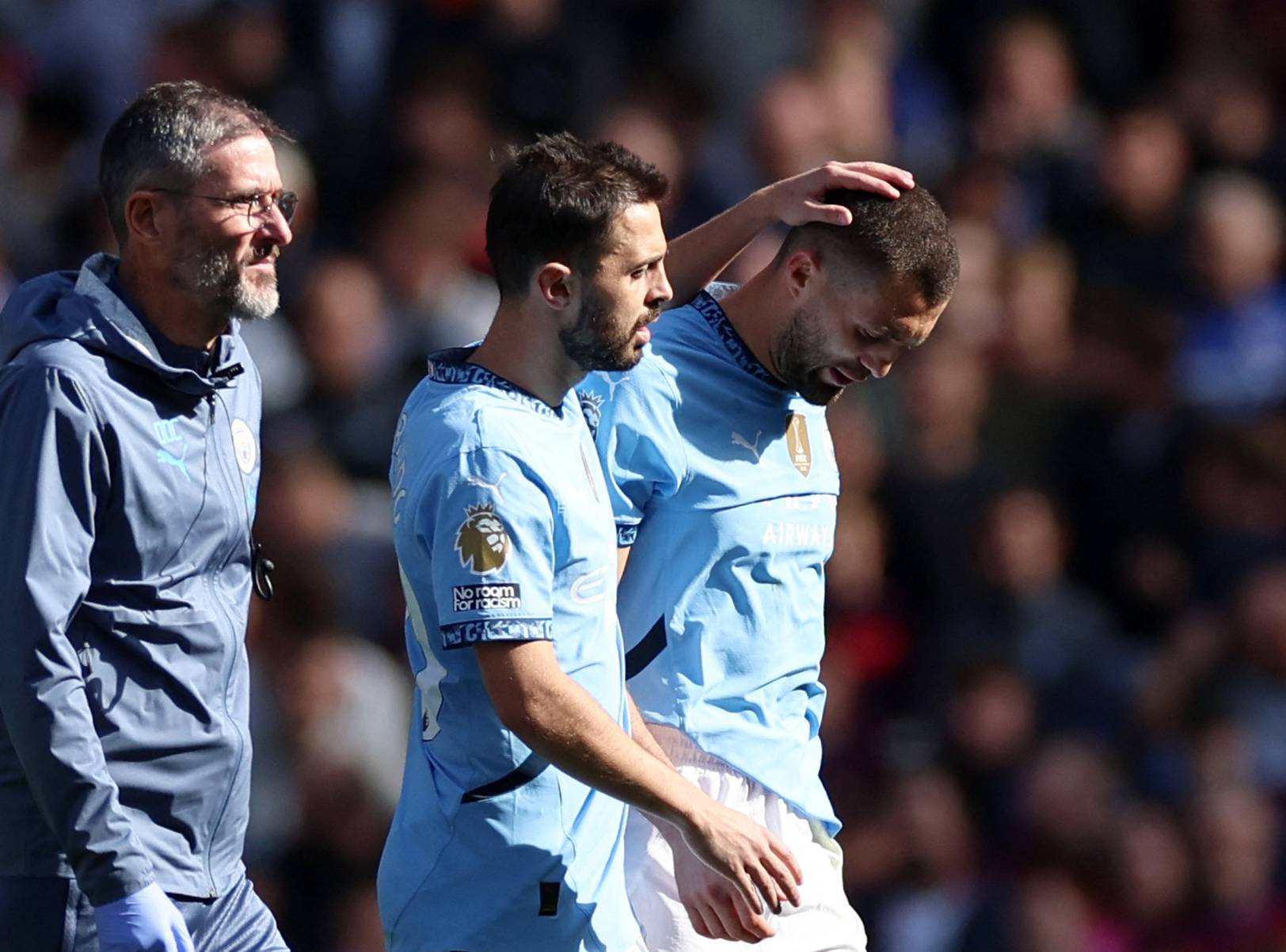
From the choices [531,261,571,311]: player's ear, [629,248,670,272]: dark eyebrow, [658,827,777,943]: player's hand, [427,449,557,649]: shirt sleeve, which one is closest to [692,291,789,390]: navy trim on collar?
[629,248,670,272]: dark eyebrow

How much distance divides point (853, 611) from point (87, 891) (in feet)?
15.3

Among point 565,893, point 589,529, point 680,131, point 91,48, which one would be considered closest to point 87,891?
point 565,893

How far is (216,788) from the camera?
366cm

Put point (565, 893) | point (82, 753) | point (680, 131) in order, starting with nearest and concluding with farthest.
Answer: point (82, 753), point (565, 893), point (680, 131)

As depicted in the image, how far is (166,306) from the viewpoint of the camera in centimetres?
366

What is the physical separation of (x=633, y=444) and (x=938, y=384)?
414cm

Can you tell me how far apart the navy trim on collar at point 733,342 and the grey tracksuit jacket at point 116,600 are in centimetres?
94

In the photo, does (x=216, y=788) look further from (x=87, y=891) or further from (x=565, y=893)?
(x=565, y=893)

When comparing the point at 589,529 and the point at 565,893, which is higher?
the point at 589,529

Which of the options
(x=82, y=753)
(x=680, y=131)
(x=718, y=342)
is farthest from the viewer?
(x=680, y=131)

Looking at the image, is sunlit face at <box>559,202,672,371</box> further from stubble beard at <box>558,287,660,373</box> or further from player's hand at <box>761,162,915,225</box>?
player's hand at <box>761,162,915,225</box>

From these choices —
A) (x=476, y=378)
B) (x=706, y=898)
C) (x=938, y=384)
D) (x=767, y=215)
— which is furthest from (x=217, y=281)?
(x=938, y=384)

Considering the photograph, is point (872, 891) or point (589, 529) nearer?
point (589, 529)

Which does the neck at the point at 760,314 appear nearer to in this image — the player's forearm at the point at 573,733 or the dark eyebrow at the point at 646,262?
the dark eyebrow at the point at 646,262
